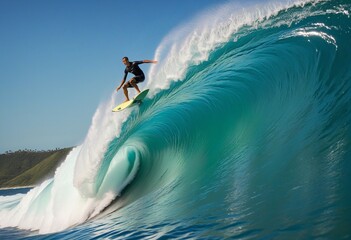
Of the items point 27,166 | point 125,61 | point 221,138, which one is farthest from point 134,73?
point 27,166

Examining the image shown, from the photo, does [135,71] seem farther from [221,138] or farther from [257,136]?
[257,136]

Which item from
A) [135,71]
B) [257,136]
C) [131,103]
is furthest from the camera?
[131,103]

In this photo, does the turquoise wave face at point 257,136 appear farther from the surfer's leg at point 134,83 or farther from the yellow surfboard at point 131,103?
the surfer's leg at point 134,83

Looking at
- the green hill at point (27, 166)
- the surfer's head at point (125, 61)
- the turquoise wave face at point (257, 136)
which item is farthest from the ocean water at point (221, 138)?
the green hill at point (27, 166)

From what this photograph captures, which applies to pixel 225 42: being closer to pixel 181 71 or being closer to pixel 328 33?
pixel 181 71

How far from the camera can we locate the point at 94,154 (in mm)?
9312

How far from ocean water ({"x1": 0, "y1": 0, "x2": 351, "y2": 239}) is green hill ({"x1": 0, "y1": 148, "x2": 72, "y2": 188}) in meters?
80.2

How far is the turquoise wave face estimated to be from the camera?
4500mm

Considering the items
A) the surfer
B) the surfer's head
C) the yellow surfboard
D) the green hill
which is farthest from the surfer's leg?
the green hill

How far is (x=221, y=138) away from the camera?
364 inches

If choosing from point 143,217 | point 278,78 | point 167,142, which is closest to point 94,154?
point 167,142

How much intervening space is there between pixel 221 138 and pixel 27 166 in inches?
4955

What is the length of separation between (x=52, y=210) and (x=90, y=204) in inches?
52.7

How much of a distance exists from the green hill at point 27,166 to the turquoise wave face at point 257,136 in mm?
80638
